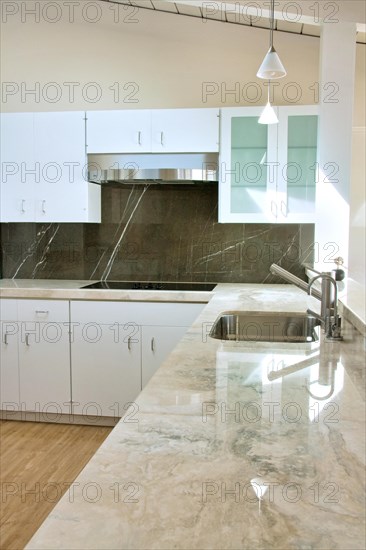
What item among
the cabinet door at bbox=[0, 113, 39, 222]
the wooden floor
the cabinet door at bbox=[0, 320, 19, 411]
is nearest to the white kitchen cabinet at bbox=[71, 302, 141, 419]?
the wooden floor

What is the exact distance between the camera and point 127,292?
367 cm

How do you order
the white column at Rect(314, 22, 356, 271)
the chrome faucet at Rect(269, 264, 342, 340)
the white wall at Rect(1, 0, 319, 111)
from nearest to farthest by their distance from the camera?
the chrome faucet at Rect(269, 264, 342, 340) → the white column at Rect(314, 22, 356, 271) → the white wall at Rect(1, 0, 319, 111)

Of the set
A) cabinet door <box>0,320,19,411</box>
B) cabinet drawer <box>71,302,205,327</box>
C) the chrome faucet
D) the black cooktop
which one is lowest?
cabinet door <box>0,320,19,411</box>

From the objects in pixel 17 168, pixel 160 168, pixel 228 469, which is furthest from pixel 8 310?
pixel 228 469

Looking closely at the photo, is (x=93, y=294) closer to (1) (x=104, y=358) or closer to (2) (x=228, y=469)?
(1) (x=104, y=358)

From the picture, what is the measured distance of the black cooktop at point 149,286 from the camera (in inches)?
152

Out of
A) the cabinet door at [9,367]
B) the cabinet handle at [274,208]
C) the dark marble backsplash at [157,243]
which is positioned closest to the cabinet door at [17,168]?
the dark marble backsplash at [157,243]

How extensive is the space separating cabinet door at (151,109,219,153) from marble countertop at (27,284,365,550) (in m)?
2.44

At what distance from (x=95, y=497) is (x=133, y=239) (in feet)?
11.5

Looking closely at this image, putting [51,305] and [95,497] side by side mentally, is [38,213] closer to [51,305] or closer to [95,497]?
[51,305]

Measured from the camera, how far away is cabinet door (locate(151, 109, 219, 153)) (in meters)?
3.75

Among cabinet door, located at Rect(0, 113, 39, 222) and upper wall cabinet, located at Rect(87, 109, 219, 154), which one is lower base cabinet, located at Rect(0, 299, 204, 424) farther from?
upper wall cabinet, located at Rect(87, 109, 219, 154)

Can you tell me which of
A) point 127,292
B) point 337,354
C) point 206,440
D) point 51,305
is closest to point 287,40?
point 127,292

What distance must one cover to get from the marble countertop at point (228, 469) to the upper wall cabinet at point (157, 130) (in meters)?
2.45
